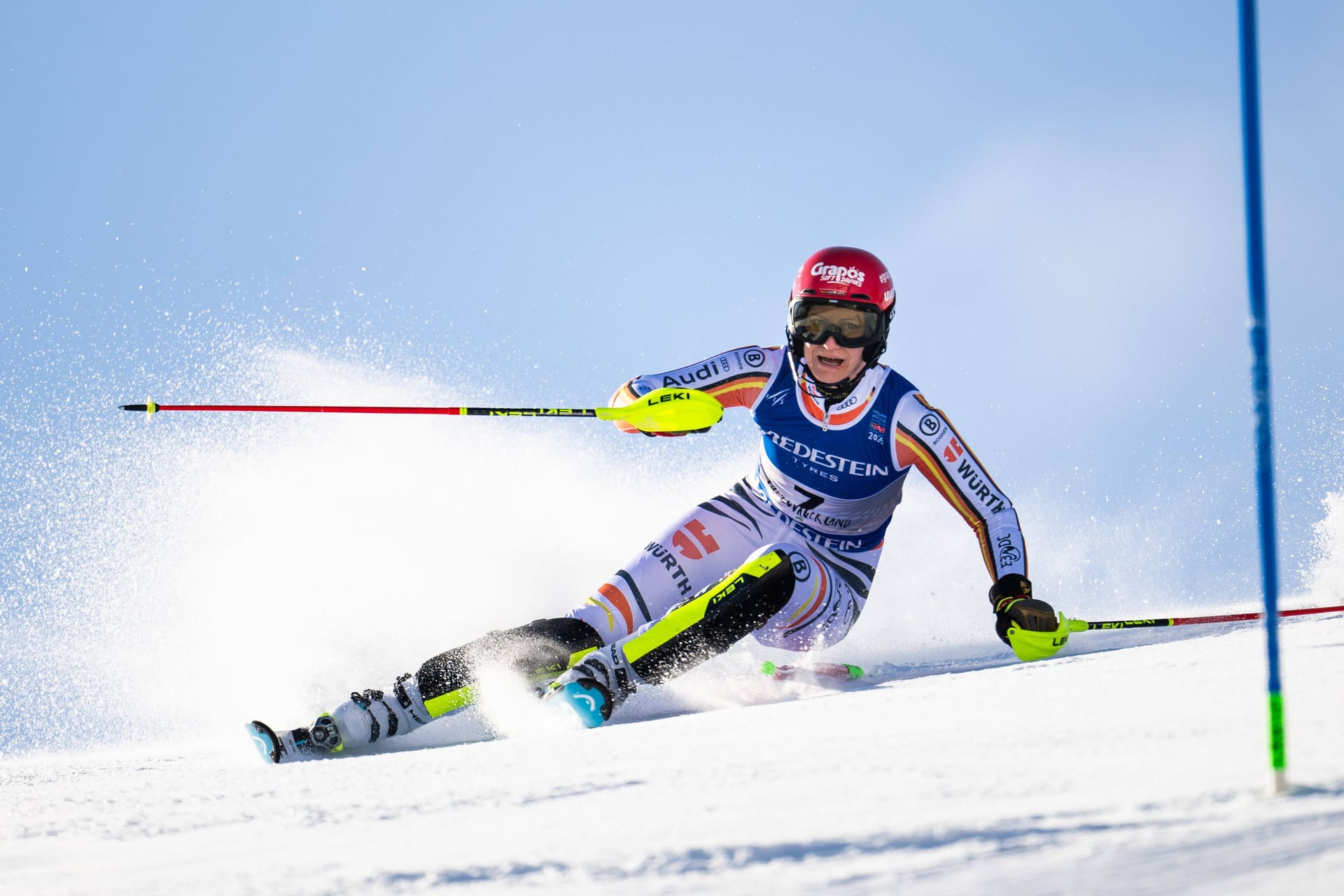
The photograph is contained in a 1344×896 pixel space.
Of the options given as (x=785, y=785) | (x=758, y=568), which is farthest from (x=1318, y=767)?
(x=758, y=568)

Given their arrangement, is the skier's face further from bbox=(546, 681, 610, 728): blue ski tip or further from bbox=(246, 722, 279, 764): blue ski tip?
bbox=(246, 722, 279, 764): blue ski tip

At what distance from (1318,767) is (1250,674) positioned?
1143 mm

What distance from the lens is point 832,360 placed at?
488 centimetres

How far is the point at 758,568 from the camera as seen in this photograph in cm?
419

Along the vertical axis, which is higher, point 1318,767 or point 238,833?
point 1318,767

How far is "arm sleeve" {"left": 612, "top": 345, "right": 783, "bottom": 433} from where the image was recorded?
17.2ft

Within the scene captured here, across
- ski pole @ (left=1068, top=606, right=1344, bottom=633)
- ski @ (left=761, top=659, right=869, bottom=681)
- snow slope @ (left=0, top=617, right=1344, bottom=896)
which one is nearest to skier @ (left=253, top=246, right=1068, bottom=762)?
ski @ (left=761, top=659, right=869, bottom=681)

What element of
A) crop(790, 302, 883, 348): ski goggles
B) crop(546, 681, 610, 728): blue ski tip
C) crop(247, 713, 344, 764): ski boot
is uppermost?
crop(790, 302, 883, 348): ski goggles

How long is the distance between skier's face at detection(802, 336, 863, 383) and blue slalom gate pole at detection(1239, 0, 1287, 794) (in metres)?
2.94

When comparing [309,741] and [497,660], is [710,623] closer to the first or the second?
[497,660]

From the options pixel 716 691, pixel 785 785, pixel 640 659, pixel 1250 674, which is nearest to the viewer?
pixel 785 785

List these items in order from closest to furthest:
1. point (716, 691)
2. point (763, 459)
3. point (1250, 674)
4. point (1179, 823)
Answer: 1. point (1179, 823)
2. point (1250, 674)
3. point (716, 691)
4. point (763, 459)

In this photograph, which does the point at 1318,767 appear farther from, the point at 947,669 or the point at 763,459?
the point at 763,459

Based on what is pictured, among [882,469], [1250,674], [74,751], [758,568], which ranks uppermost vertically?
[882,469]
